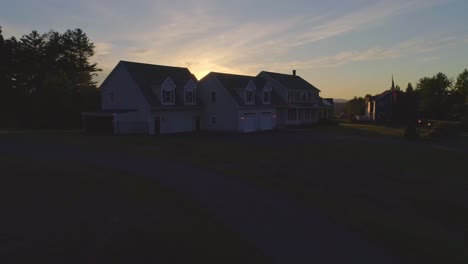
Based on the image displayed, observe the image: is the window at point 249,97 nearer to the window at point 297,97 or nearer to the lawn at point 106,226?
the window at point 297,97

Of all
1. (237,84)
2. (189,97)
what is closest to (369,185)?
(189,97)

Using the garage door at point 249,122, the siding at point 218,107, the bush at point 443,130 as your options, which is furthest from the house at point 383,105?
the siding at point 218,107

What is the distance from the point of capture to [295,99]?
184 ft

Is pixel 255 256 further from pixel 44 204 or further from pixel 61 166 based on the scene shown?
pixel 61 166

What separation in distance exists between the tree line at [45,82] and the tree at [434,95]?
7076 centimetres

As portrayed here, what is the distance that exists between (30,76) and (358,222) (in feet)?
203

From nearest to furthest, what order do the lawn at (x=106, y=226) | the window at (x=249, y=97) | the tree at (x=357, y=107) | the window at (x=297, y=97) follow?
the lawn at (x=106, y=226) < the window at (x=249, y=97) < the window at (x=297, y=97) < the tree at (x=357, y=107)

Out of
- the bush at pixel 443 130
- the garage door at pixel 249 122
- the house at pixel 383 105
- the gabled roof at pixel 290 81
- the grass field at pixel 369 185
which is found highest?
the gabled roof at pixel 290 81

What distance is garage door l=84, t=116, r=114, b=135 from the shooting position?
38.8 meters

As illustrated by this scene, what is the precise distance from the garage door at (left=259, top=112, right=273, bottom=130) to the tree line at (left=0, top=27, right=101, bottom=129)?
2597 centimetres

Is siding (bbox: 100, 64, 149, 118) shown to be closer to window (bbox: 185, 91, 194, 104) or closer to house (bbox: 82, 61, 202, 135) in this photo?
house (bbox: 82, 61, 202, 135)

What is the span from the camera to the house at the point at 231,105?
42.2 meters

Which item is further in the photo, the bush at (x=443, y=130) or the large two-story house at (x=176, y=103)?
the bush at (x=443, y=130)

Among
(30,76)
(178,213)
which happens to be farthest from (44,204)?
(30,76)
